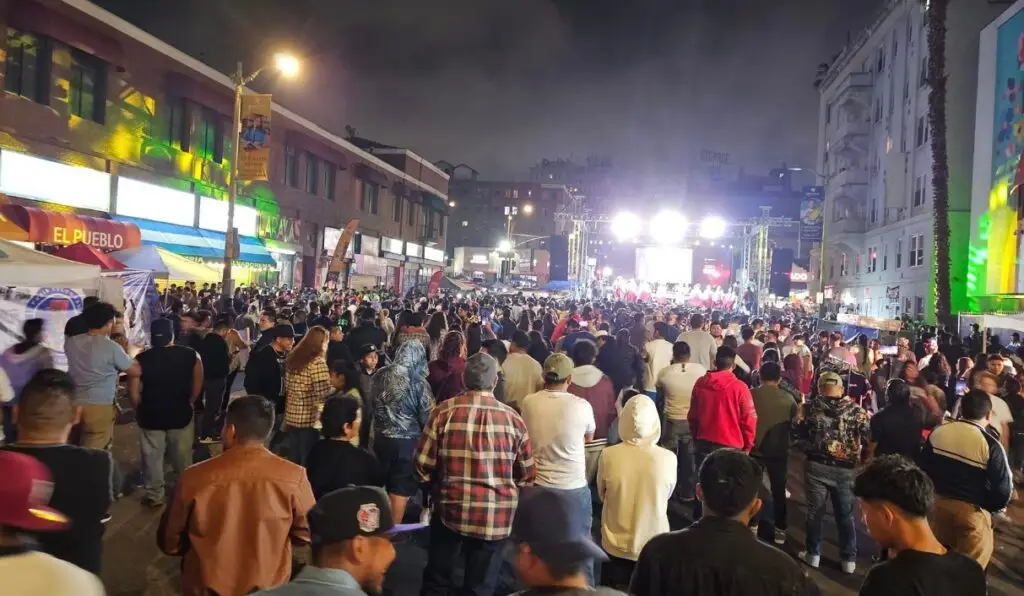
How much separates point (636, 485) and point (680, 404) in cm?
355

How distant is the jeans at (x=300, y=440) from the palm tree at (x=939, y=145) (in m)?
18.8

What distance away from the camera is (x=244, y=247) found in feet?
88.5

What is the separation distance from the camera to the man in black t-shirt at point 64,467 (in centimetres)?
339

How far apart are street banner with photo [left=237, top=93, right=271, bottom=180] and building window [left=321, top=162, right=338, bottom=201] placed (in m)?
20.3

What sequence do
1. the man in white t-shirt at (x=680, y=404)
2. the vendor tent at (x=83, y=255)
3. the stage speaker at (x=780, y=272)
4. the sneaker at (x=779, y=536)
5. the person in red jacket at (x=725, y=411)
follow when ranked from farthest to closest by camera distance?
the stage speaker at (x=780, y=272)
the vendor tent at (x=83, y=255)
the man in white t-shirt at (x=680, y=404)
the sneaker at (x=779, y=536)
the person in red jacket at (x=725, y=411)

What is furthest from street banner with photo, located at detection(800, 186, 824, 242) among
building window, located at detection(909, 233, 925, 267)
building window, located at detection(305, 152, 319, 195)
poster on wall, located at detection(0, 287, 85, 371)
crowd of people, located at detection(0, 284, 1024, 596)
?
poster on wall, located at detection(0, 287, 85, 371)

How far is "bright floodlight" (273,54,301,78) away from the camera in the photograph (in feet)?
54.9

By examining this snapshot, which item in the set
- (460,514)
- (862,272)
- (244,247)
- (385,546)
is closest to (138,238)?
(244,247)

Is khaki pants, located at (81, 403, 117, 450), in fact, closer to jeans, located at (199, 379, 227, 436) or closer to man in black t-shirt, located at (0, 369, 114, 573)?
jeans, located at (199, 379, 227, 436)

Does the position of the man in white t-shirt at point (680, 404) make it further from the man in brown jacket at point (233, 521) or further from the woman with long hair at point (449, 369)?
the man in brown jacket at point (233, 521)

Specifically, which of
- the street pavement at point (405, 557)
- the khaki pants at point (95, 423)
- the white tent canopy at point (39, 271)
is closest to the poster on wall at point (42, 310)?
the white tent canopy at point (39, 271)

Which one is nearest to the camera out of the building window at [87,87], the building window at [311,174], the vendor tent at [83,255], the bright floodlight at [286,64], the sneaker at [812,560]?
the sneaker at [812,560]

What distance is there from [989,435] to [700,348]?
567 cm

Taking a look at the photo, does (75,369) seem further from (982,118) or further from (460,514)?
(982,118)
